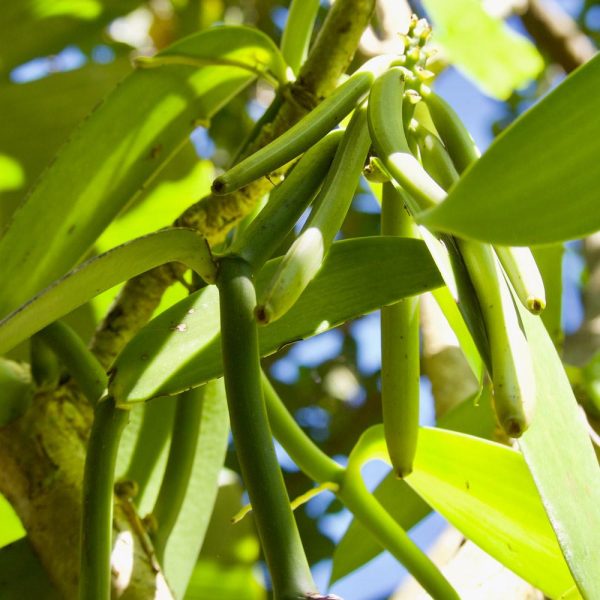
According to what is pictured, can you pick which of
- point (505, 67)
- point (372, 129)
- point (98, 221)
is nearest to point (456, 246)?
point (372, 129)

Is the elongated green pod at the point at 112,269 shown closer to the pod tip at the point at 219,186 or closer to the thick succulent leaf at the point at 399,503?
the pod tip at the point at 219,186

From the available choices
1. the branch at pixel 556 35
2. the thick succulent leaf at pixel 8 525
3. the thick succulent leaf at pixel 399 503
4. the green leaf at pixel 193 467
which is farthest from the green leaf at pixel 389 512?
the branch at pixel 556 35

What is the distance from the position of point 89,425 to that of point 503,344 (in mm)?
315

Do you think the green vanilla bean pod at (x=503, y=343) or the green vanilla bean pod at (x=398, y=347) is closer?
the green vanilla bean pod at (x=503, y=343)

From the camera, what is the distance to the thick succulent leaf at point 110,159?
0.53m

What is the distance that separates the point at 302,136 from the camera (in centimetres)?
40

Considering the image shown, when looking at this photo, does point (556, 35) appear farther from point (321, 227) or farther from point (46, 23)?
point (321, 227)

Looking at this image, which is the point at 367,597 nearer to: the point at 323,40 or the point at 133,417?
the point at 133,417

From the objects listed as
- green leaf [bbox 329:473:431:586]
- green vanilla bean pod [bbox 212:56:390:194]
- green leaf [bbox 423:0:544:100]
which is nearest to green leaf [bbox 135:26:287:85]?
green vanilla bean pod [bbox 212:56:390:194]

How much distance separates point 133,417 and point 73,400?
0.08m

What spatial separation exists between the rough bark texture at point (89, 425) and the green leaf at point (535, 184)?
31 cm

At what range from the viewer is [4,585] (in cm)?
54

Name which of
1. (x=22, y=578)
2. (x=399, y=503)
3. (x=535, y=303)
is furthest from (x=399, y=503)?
(x=535, y=303)

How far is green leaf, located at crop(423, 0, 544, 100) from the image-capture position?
1017 mm
